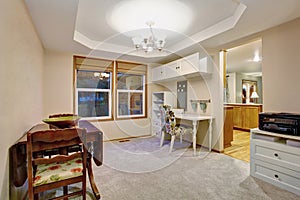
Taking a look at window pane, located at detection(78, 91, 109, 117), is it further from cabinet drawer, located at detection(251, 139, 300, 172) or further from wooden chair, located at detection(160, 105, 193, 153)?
cabinet drawer, located at detection(251, 139, 300, 172)

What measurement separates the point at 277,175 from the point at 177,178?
4.08 feet

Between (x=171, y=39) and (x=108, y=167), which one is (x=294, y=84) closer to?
(x=171, y=39)

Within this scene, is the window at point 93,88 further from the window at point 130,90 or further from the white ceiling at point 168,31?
the white ceiling at point 168,31

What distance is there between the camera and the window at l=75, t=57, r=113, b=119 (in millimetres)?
3988

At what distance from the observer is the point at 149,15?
253 centimetres

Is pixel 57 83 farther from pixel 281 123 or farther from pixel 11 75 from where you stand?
pixel 281 123

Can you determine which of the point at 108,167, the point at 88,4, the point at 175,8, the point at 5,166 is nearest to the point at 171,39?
the point at 175,8

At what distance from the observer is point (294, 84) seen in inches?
87.3

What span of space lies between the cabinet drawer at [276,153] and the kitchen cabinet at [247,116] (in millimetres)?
3530

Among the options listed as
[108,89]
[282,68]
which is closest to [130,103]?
[108,89]

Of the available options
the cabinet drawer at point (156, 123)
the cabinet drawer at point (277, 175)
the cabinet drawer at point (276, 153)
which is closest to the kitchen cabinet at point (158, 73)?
the cabinet drawer at point (156, 123)

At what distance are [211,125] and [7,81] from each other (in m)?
3.30

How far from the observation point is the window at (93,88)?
3.99 meters

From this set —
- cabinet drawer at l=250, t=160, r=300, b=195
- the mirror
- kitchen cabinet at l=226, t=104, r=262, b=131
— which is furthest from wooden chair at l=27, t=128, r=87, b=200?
the mirror
